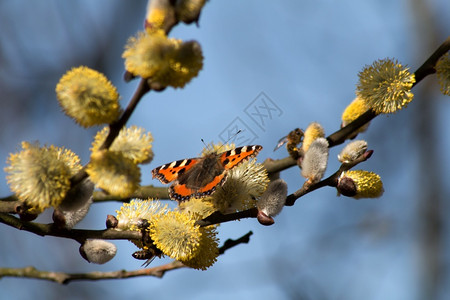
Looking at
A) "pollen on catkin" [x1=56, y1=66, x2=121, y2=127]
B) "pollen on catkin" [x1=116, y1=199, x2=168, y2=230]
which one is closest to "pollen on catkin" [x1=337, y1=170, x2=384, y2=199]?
"pollen on catkin" [x1=116, y1=199, x2=168, y2=230]

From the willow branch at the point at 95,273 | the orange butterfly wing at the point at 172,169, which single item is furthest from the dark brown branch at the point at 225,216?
the orange butterfly wing at the point at 172,169

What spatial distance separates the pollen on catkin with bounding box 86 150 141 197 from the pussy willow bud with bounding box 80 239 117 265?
0.38 m

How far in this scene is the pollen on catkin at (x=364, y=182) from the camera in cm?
176

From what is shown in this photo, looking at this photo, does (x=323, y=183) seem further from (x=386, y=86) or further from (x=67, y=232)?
(x=67, y=232)

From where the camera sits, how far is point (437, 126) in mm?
4781

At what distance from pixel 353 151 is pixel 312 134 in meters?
0.19

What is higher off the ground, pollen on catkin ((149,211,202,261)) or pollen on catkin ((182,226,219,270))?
pollen on catkin ((149,211,202,261))

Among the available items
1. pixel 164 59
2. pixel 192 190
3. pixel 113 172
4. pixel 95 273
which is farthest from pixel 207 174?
pixel 164 59

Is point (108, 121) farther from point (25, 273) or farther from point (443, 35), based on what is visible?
point (443, 35)

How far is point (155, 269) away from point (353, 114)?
2.95 ft

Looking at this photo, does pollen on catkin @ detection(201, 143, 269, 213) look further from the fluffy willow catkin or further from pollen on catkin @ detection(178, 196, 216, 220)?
the fluffy willow catkin

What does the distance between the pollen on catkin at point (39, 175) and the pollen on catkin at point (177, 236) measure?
304 millimetres

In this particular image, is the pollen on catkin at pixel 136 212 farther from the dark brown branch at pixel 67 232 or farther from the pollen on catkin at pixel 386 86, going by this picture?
the pollen on catkin at pixel 386 86

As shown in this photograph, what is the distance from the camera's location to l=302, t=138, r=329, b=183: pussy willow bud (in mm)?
1808
